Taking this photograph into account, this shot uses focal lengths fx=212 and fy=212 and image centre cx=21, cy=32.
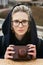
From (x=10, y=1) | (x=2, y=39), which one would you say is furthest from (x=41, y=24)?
(x=2, y=39)

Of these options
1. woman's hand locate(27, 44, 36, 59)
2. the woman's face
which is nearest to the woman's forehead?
the woman's face

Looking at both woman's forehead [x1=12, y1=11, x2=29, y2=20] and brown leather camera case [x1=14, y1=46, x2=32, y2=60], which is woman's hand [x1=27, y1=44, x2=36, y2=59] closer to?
brown leather camera case [x1=14, y1=46, x2=32, y2=60]

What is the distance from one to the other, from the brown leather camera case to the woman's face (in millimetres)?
98

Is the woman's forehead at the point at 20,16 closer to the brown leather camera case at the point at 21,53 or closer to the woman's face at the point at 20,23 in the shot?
the woman's face at the point at 20,23

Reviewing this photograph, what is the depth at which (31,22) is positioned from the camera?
3.51 ft

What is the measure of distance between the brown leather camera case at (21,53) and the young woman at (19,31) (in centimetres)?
2

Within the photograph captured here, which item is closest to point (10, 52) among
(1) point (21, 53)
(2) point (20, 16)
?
(1) point (21, 53)

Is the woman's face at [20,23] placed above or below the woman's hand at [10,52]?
above

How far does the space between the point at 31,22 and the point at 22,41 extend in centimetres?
11

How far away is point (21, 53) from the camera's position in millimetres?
972

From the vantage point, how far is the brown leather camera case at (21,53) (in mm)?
966

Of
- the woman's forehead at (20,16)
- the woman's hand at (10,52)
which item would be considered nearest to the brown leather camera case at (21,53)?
the woman's hand at (10,52)

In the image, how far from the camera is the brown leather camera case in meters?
0.97

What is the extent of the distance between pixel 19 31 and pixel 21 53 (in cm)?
12
